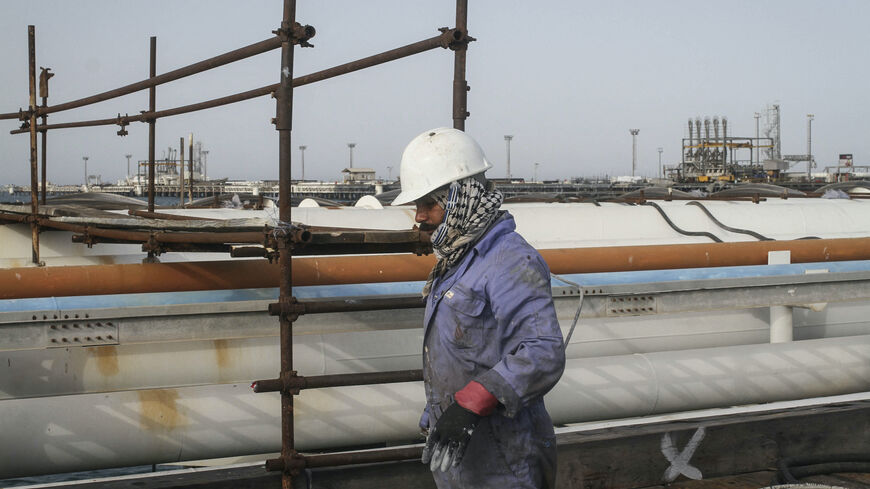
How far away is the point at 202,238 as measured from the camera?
15.0 feet

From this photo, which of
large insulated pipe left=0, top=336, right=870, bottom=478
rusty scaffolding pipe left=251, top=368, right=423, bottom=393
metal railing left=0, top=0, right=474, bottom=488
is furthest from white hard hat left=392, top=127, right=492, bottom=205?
large insulated pipe left=0, top=336, right=870, bottom=478

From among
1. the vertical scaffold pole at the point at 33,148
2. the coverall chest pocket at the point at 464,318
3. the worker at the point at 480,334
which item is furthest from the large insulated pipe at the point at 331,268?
the coverall chest pocket at the point at 464,318

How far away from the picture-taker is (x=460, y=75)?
197 inches

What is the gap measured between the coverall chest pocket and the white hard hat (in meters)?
0.41

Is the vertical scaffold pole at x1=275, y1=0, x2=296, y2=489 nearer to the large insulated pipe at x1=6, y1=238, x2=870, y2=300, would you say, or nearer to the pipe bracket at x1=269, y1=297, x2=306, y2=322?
the pipe bracket at x1=269, y1=297, x2=306, y2=322

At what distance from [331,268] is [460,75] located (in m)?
1.51

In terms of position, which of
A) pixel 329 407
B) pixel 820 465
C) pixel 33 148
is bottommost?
pixel 820 465

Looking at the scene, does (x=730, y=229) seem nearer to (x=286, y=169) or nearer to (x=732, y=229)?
(x=732, y=229)

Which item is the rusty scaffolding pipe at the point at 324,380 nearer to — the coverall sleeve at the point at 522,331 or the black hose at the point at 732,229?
the coverall sleeve at the point at 522,331

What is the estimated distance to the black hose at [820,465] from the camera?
17.6ft

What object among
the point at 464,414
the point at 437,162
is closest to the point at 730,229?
the point at 437,162

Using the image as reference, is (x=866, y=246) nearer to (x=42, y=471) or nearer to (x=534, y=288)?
(x=534, y=288)

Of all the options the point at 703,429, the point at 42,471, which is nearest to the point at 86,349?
the point at 42,471

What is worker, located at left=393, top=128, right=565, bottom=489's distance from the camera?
2.73 meters
